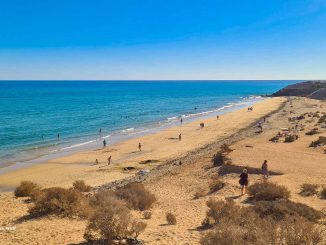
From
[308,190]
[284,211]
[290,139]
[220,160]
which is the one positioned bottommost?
[220,160]

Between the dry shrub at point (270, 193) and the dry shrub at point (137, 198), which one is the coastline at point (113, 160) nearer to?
the dry shrub at point (137, 198)

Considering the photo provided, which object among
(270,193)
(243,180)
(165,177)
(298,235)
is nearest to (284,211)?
(270,193)

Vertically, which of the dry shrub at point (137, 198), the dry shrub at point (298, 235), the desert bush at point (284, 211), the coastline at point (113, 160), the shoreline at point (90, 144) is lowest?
the shoreline at point (90, 144)

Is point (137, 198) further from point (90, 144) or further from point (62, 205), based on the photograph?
point (90, 144)

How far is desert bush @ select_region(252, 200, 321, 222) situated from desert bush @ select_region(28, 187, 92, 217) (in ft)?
21.3

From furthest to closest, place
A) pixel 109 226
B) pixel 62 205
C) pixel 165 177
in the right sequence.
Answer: pixel 165 177
pixel 62 205
pixel 109 226

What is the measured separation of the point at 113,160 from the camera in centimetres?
3259

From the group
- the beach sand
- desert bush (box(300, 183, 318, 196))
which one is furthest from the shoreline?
desert bush (box(300, 183, 318, 196))

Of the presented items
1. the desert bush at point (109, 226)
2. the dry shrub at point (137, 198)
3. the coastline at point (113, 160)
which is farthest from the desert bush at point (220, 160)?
the desert bush at point (109, 226)

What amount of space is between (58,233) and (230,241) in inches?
254

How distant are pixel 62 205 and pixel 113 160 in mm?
18667

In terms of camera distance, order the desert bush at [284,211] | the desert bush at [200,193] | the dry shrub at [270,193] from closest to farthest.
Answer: the desert bush at [284,211], the dry shrub at [270,193], the desert bush at [200,193]

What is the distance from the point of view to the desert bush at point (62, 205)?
13914 mm

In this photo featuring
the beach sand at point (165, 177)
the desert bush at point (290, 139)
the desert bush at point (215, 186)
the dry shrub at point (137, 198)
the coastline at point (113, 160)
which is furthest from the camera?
the desert bush at point (290, 139)
